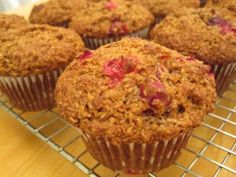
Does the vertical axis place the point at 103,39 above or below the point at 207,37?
below

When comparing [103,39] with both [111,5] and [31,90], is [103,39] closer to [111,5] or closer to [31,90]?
[111,5]

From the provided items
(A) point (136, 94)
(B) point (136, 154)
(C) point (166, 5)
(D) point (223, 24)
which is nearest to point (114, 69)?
(A) point (136, 94)

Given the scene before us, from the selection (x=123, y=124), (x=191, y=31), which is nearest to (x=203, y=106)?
(x=123, y=124)

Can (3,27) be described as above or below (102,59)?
below

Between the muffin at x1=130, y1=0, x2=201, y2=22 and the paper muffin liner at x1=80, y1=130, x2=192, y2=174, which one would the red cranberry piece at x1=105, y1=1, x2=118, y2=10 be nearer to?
the muffin at x1=130, y1=0, x2=201, y2=22

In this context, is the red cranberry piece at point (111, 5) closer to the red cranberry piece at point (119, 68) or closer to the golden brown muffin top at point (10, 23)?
the golden brown muffin top at point (10, 23)

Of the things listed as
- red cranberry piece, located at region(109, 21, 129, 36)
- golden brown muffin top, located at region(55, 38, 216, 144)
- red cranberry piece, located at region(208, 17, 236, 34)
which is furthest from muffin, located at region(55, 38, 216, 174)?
red cranberry piece, located at region(109, 21, 129, 36)

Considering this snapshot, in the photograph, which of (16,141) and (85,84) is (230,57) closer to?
(85,84)
